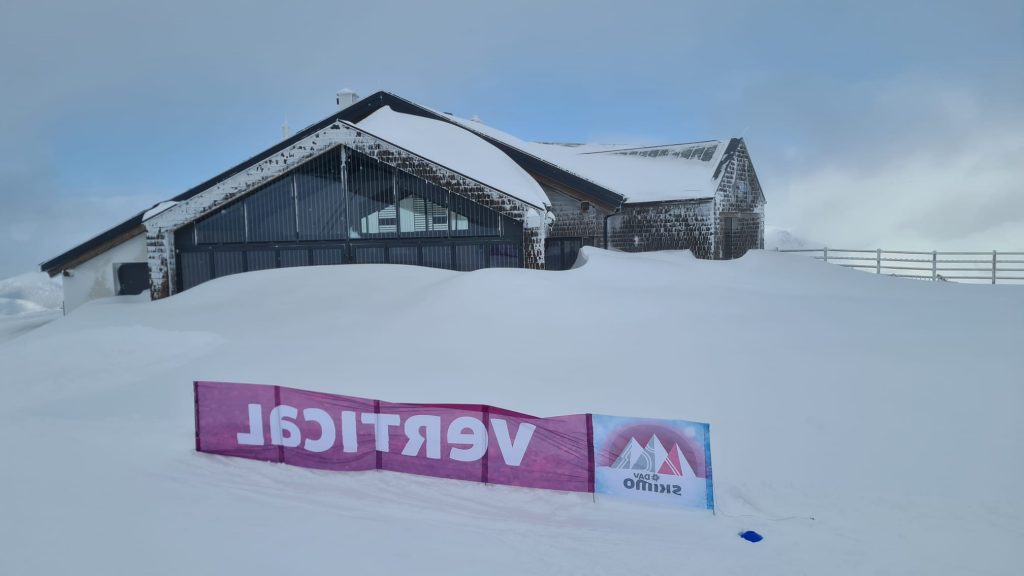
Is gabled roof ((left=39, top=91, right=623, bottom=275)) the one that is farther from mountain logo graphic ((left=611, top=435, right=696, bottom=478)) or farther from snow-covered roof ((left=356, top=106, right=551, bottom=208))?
mountain logo graphic ((left=611, top=435, right=696, bottom=478))

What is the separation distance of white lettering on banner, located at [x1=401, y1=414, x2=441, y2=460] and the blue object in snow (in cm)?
380

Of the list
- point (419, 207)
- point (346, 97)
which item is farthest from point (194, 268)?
point (346, 97)

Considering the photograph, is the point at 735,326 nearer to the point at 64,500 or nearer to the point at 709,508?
the point at 709,508

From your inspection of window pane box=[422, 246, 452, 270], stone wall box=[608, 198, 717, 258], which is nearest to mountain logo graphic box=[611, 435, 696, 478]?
window pane box=[422, 246, 452, 270]

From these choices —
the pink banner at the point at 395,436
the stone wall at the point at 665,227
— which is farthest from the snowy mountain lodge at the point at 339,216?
the pink banner at the point at 395,436

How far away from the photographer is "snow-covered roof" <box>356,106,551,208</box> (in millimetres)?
16438

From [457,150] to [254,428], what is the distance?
1264cm

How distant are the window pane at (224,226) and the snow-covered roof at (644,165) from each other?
9.54 metres

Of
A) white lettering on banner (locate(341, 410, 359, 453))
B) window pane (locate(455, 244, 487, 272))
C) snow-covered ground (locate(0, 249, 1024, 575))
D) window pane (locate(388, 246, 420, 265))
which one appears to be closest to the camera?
snow-covered ground (locate(0, 249, 1024, 575))

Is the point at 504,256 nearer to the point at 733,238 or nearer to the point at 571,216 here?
the point at 571,216

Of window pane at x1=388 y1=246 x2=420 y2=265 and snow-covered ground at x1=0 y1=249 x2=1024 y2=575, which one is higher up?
window pane at x1=388 y1=246 x2=420 y2=265

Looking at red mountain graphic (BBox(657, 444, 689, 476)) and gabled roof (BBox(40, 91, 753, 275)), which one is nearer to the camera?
red mountain graphic (BBox(657, 444, 689, 476))

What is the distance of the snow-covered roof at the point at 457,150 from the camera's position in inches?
647

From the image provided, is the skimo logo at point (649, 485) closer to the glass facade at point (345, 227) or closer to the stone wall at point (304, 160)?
the stone wall at point (304, 160)
